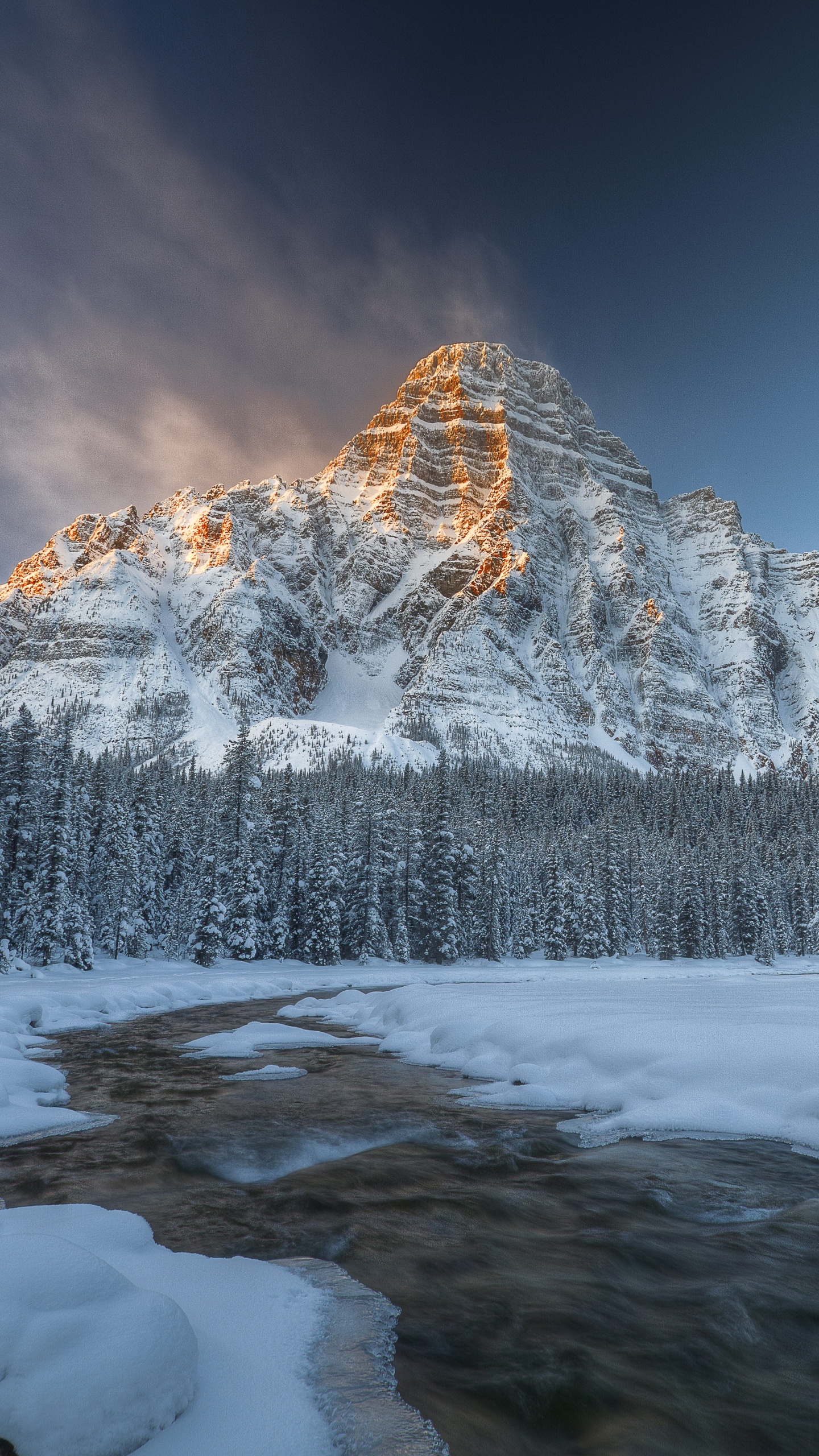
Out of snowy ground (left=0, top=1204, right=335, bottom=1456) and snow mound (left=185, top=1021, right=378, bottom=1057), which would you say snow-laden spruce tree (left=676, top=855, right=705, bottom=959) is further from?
snowy ground (left=0, top=1204, right=335, bottom=1456)

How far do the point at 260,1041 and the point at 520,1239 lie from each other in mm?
12299

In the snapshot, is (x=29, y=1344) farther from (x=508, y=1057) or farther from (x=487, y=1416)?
(x=508, y=1057)

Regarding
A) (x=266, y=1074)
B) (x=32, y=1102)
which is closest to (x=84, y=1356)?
(x=32, y=1102)

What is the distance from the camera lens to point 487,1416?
344 cm

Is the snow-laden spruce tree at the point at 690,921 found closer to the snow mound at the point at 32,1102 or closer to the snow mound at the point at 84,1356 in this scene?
the snow mound at the point at 32,1102

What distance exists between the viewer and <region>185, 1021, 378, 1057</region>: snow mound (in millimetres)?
15344

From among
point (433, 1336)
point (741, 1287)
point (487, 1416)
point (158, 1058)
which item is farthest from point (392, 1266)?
point (158, 1058)

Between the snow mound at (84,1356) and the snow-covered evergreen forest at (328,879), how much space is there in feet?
115

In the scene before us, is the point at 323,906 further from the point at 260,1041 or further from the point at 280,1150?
the point at 280,1150

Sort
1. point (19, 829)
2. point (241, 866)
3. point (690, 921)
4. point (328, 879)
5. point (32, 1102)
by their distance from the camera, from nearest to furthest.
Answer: point (32, 1102), point (19, 829), point (241, 866), point (328, 879), point (690, 921)

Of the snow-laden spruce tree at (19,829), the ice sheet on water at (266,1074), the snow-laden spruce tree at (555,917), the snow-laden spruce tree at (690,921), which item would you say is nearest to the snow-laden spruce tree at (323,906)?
the snow-laden spruce tree at (19,829)

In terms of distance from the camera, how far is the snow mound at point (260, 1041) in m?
15.3

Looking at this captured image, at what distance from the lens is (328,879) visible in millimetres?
49438

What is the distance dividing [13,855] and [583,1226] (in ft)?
143
